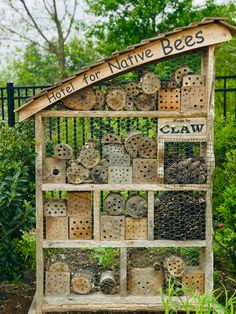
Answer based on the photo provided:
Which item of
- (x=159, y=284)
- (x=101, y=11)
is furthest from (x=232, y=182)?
(x=101, y=11)

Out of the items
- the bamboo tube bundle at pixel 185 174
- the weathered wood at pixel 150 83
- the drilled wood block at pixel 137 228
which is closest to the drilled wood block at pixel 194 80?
the weathered wood at pixel 150 83

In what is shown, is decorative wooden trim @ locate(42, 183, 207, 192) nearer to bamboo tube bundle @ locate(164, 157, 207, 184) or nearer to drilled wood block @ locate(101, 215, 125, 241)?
bamboo tube bundle @ locate(164, 157, 207, 184)

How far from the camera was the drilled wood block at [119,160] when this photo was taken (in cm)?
489

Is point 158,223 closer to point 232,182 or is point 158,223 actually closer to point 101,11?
point 232,182

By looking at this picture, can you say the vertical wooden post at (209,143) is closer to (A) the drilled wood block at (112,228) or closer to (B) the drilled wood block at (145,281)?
(B) the drilled wood block at (145,281)

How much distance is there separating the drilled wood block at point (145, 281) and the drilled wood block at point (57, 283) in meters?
0.53

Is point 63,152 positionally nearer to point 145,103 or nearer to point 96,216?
point 96,216

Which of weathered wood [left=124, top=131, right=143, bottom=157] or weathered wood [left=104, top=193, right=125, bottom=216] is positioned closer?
weathered wood [left=124, top=131, right=143, bottom=157]

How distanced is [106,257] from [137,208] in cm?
102

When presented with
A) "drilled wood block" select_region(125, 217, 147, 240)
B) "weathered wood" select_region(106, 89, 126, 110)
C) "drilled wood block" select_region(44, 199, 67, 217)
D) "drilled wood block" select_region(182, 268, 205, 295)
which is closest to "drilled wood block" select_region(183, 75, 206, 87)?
"weathered wood" select_region(106, 89, 126, 110)

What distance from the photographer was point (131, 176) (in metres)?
4.92

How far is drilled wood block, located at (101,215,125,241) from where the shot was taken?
497cm

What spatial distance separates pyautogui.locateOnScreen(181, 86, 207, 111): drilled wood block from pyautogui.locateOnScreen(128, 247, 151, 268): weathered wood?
1.30 m

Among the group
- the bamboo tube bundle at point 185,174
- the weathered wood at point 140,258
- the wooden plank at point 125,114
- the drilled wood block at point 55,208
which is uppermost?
the wooden plank at point 125,114
